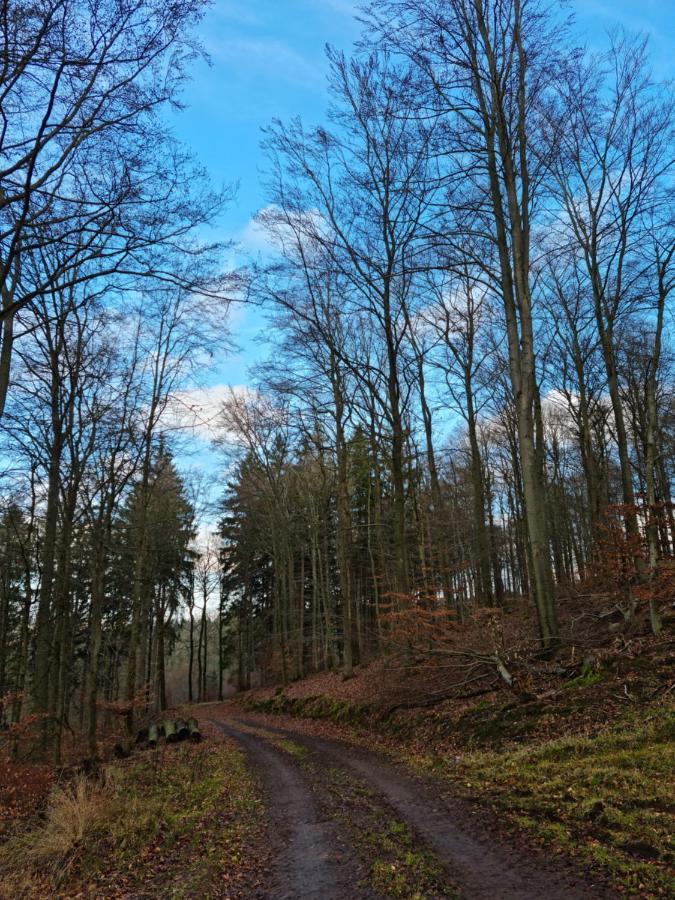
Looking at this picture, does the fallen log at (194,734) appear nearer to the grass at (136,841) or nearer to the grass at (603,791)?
the grass at (136,841)

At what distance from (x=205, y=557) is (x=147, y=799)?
1209 inches

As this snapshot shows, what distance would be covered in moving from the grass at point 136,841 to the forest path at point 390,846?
0.50m

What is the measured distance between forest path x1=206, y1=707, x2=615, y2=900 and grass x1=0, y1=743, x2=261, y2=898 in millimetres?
497

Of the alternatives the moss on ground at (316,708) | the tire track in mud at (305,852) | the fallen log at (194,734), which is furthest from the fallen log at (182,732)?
the tire track in mud at (305,852)

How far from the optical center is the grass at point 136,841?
4953 millimetres

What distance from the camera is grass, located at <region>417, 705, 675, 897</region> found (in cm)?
391

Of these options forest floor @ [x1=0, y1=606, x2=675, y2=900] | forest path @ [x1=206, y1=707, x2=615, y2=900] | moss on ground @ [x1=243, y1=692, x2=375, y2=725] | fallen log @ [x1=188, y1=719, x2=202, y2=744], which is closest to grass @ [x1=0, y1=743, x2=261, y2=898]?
forest floor @ [x1=0, y1=606, x2=675, y2=900]

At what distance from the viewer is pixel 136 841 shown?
5926 mm

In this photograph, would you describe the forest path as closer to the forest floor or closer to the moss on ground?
the forest floor

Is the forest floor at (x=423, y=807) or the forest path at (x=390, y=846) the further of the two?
the forest floor at (x=423, y=807)

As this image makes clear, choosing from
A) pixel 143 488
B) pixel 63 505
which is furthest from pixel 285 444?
pixel 63 505

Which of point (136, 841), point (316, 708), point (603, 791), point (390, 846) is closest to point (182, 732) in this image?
point (316, 708)

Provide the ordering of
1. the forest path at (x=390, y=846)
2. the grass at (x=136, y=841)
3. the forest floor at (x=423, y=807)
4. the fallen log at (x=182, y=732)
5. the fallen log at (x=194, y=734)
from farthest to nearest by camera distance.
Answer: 1. the fallen log at (x=182, y=732)
2. the fallen log at (x=194, y=734)
3. the grass at (x=136, y=841)
4. the forest floor at (x=423, y=807)
5. the forest path at (x=390, y=846)

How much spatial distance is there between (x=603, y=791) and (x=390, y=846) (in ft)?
6.68
